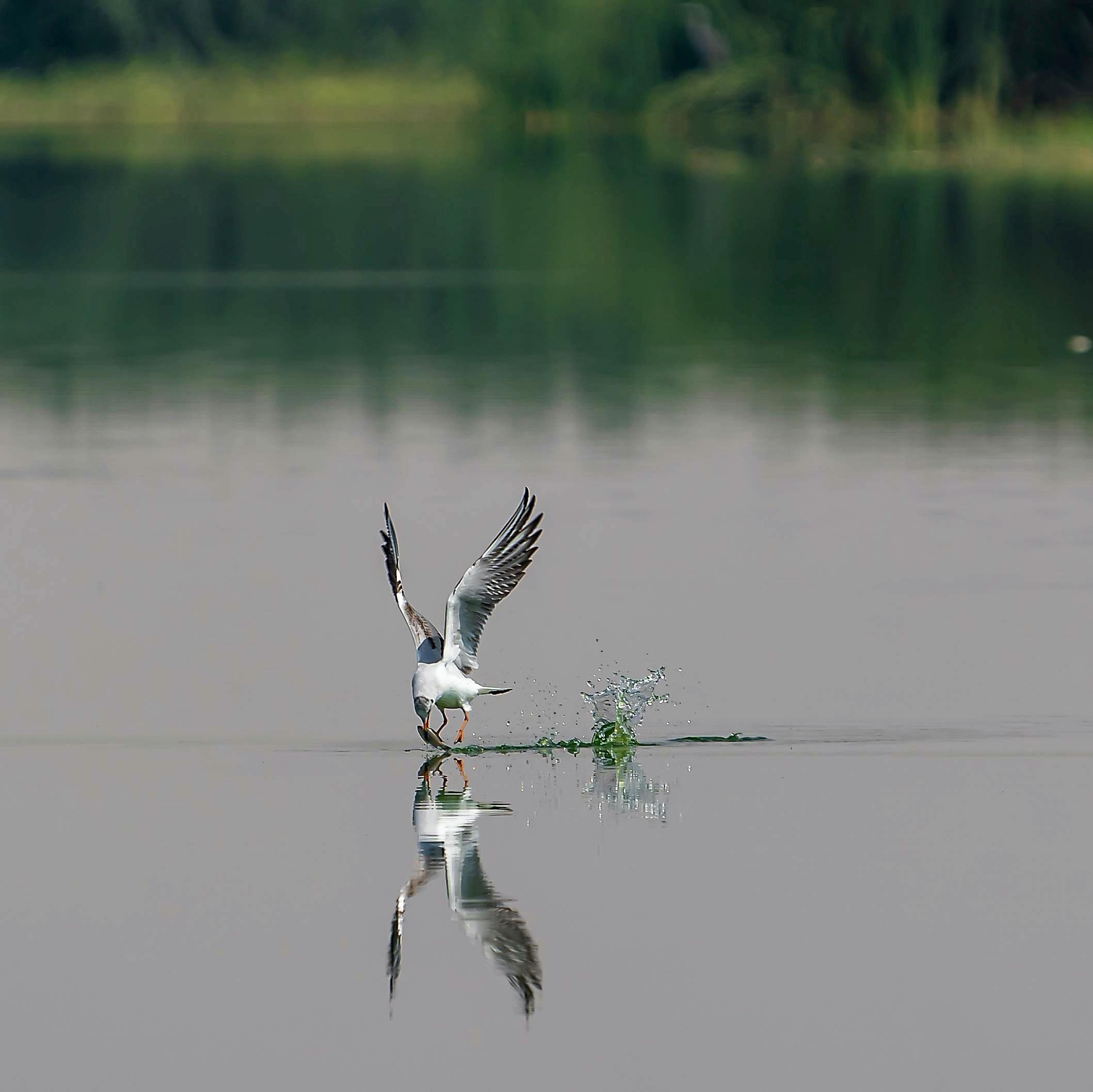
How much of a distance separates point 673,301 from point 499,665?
16.9 metres

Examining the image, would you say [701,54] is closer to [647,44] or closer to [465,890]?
[647,44]

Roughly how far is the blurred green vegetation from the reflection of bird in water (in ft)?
144

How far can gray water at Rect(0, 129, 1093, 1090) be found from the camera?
7.19 metres

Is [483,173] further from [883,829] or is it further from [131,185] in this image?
[883,829]

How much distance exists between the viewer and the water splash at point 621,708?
10180 mm

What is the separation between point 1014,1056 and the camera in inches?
271

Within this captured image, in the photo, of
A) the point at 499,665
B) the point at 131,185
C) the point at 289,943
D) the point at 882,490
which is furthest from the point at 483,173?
the point at 289,943

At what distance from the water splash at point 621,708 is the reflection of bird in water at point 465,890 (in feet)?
2.41

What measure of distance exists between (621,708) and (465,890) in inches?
92.5

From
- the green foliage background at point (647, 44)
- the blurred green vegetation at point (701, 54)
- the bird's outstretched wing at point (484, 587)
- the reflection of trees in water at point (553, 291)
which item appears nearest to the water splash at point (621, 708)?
the bird's outstretched wing at point (484, 587)

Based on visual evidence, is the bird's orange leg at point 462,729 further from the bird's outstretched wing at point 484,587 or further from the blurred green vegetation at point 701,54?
the blurred green vegetation at point 701,54

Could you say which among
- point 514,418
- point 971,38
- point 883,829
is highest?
point 971,38

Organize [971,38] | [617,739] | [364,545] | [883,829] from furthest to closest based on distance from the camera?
[971,38], [364,545], [617,739], [883,829]

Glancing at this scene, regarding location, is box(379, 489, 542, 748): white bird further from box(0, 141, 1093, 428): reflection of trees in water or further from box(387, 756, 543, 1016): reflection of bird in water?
box(0, 141, 1093, 428): reflection of trees in water
